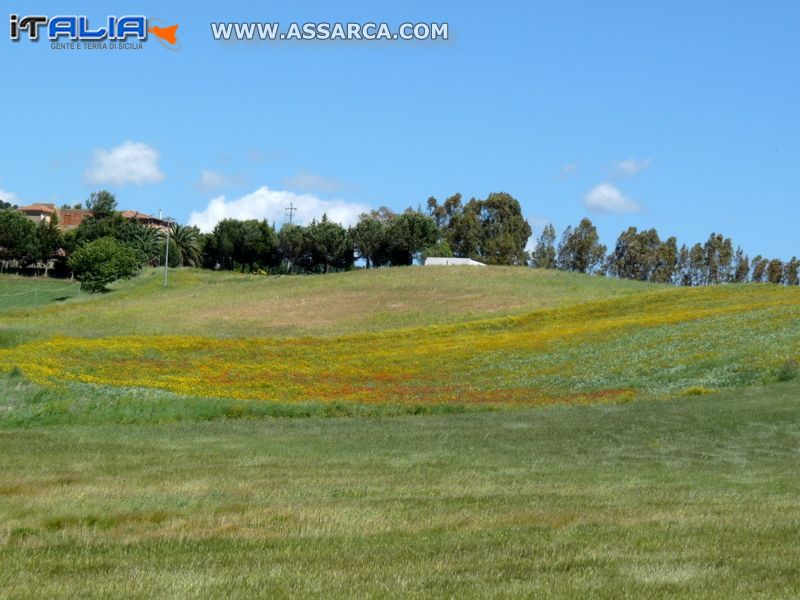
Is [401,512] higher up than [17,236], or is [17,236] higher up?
[17,236]

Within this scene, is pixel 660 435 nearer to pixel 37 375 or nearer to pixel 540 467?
pixel 540 467

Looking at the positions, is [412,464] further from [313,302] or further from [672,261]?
[672,261]

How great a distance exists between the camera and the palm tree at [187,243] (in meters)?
165

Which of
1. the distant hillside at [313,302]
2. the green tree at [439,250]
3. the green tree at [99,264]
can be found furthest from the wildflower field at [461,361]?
the green tree at [439,250]

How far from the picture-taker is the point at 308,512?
14.6 metres

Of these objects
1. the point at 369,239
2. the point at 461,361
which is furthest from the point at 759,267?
the point at 461,361

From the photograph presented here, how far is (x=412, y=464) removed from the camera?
70.2ft

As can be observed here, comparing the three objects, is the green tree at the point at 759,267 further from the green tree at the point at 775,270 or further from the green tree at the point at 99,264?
the green tree at the point at 99,264

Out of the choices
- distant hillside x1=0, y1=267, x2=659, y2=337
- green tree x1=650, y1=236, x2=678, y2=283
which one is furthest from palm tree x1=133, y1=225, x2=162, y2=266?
green tree x1=650, y1=236, x2=678, y2=283

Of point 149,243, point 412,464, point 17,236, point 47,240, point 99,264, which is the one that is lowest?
point 412,464

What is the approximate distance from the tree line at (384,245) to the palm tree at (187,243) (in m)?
0.16

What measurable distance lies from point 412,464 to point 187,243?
147817 millimetres

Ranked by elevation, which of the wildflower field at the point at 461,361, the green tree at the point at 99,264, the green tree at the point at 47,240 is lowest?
the wildflower field at the point at 461,361

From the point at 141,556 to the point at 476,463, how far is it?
36.1ft
